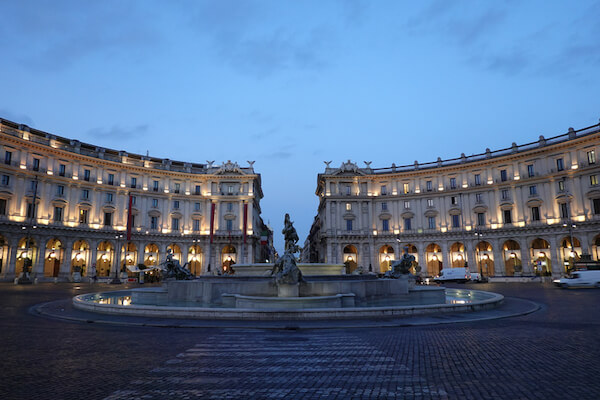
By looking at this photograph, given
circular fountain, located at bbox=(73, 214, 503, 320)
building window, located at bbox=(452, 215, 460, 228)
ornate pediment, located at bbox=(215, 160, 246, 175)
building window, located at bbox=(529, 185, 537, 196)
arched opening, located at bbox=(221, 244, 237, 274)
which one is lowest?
circular fountain, located at bbox=(73, 214, 503, 320)

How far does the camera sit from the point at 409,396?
5.59 meters

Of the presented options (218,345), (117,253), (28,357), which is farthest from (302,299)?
(117,253)

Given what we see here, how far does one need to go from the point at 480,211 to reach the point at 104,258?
61.0 m

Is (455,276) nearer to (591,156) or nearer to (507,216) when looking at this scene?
(507,216)

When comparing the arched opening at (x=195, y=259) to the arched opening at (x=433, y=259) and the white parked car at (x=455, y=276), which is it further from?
the white parked car at (x=455, y=276)

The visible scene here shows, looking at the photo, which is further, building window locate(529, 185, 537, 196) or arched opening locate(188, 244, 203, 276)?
arched opening locate(188, 244, 203, 276)

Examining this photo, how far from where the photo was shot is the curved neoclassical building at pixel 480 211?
50.2 meters

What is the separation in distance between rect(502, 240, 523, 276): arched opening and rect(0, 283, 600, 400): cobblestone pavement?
50.4 metres

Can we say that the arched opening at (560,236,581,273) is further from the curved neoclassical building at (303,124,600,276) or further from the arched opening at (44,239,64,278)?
the arched opening at (44,239,64,278)

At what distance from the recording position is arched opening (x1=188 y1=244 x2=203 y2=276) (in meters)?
66.1

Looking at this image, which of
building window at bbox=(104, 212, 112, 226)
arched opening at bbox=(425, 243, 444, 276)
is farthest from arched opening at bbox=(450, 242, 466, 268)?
building window at bbox=(104, 212, 112, 226)

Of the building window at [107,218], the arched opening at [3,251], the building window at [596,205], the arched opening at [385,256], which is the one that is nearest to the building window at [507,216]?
the building window at [596,205]

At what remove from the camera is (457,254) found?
202ft

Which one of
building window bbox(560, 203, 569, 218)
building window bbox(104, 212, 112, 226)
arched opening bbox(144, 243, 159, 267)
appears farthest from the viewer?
arched opening bbox(144, 243, 159, 267)
